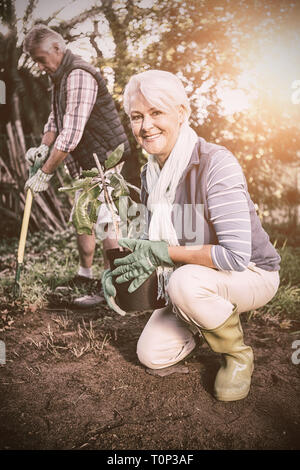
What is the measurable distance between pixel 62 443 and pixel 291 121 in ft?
10.5

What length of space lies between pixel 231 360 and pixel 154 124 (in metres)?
1.06

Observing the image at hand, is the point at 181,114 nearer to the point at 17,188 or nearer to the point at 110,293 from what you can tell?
the point at 110,293

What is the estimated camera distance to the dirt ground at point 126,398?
4.38 feet

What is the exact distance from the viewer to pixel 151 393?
1.61m

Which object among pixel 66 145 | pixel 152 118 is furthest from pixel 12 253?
pixel 152 118

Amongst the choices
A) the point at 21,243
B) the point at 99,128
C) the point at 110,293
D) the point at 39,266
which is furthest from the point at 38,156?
the point at 110,293

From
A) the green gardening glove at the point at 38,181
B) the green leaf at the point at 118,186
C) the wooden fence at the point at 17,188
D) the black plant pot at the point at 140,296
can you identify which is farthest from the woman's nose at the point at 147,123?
the wooden fence at the point at 17,188

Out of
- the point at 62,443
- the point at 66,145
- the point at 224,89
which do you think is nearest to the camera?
the point at 62,443

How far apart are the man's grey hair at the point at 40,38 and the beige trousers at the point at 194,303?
1828 mm

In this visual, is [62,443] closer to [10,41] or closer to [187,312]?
[187,312]

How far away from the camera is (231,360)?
5.22ft

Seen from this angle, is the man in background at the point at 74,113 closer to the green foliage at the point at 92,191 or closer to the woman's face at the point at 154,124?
the green foliage at the point at 92,191

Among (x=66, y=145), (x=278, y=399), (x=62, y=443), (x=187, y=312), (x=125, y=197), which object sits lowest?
(x=278, y=399)

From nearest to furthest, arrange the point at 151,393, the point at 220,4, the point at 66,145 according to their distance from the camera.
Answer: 1. the point at 151,393
2. the point at 66,145
3. the point at 220,4
